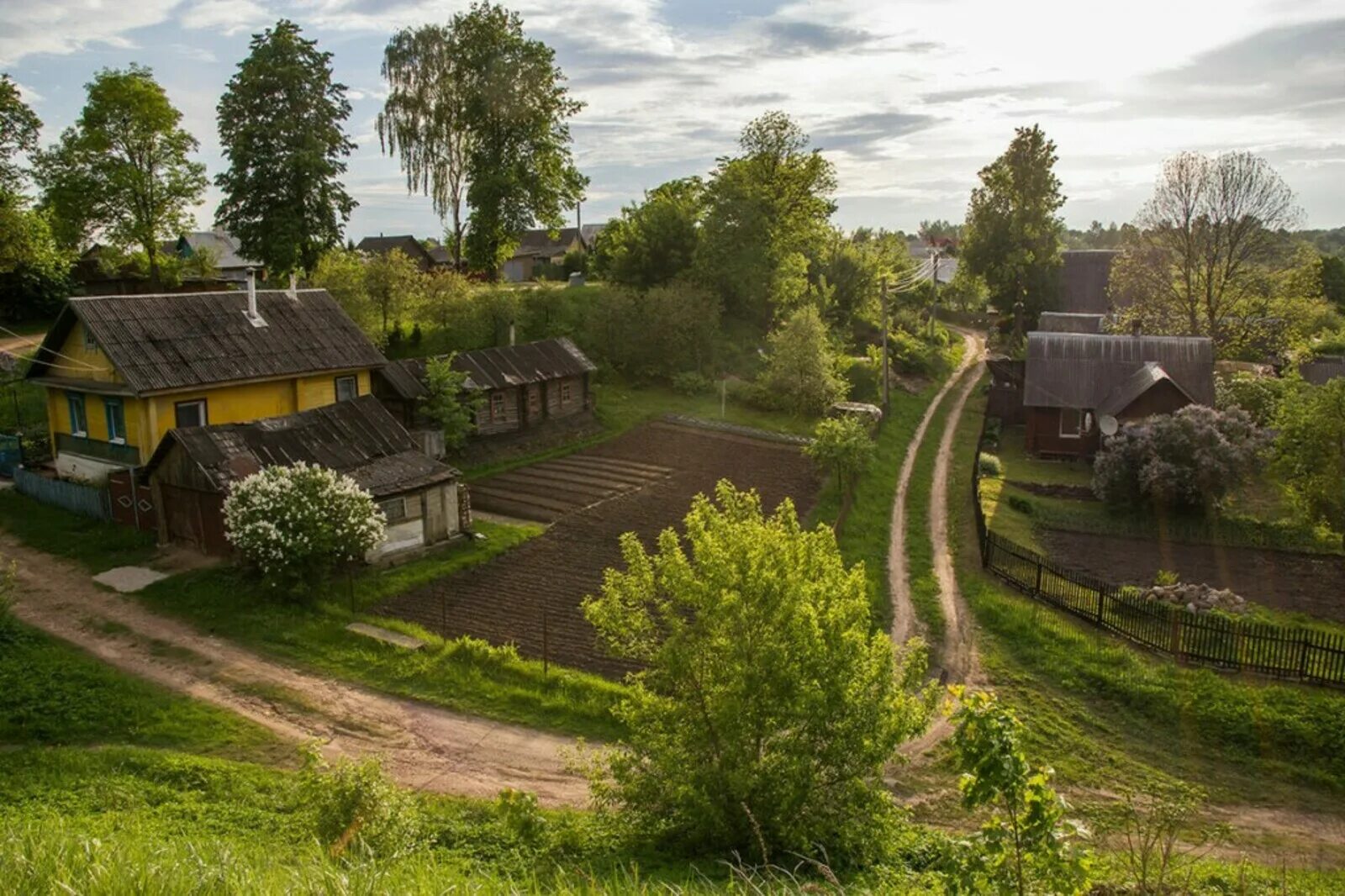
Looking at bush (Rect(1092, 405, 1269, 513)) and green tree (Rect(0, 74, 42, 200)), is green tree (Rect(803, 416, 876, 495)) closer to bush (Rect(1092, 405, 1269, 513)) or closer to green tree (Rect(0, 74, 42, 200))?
bush (Rect(1092, 405, 1269, 513))

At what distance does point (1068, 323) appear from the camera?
56219mm

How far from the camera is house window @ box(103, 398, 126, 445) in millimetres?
27812

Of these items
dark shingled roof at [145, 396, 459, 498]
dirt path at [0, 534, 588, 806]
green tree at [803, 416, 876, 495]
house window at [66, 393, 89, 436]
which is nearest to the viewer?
dirt path at [0, 534, 588, 806]

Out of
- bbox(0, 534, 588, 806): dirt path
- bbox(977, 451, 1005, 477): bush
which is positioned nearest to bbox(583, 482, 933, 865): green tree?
bbox(0, 534, 588, 806): dirt path

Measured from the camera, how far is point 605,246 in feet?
190

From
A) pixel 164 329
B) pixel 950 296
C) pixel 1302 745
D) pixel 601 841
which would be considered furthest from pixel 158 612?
pixel 950 296

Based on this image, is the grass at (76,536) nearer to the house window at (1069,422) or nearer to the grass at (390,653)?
the grass at (390,653)

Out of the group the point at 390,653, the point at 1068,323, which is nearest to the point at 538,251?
the point at 1068,323

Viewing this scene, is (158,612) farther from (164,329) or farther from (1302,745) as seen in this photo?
(1302,745)

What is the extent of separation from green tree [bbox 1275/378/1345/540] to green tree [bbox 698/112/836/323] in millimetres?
27793

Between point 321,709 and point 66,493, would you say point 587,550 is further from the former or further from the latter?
point 66,493

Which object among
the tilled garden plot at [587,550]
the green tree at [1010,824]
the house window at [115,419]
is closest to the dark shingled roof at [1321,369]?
→ the tilled garden plot at [587,550]

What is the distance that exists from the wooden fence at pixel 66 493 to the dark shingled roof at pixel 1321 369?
164 ft

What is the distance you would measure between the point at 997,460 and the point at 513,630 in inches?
927
